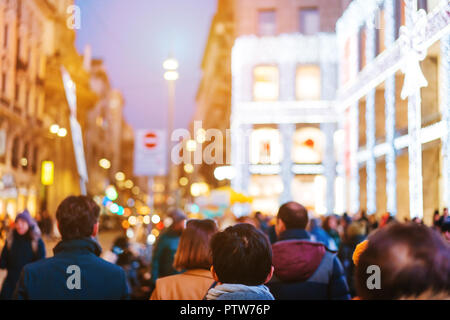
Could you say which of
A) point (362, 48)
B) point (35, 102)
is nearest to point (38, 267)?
point (362, 48)

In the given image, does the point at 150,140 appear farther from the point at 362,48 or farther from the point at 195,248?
the point at 362,48

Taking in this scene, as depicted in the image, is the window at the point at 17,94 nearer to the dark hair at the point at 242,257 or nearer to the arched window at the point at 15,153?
the arched window at the point at 15,153

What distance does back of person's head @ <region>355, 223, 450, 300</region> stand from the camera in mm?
2020

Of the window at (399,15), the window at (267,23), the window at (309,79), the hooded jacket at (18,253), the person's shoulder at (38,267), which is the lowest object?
the hooded jacket at (18,253)

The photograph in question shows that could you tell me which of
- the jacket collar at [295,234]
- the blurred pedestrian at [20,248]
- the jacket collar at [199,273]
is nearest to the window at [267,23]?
the blurred pedestrian at [20,248]

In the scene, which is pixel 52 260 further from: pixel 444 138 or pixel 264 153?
pixel 264 153

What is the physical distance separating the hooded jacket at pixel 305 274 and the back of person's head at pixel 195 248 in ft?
1.74

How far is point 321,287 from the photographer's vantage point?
16.0 feet

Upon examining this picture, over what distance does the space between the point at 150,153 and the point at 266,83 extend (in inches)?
1182

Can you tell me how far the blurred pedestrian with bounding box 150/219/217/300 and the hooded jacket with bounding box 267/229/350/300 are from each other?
54 cm

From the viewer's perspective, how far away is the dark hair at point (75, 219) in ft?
13.4

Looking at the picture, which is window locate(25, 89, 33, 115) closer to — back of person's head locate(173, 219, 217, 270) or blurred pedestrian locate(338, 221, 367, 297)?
blurred pedestrian locate(338, 221, 367, 297)

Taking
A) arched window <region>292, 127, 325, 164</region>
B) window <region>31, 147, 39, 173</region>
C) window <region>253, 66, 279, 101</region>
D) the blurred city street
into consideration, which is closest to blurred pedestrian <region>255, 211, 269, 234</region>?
the blurred city street

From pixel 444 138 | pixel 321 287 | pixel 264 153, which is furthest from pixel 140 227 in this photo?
pixel 264 153
